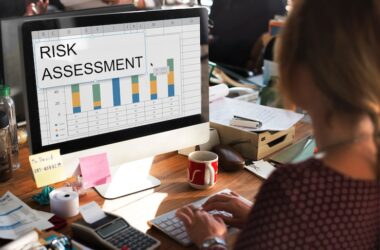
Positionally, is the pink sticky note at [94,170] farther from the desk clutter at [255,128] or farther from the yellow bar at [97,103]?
the desk clutter at [255,128]

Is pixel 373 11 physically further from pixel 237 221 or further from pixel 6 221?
pixel 6 221

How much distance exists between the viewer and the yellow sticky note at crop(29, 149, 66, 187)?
1.26m

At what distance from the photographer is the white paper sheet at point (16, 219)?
1.17 m

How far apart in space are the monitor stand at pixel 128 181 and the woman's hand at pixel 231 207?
23 cm

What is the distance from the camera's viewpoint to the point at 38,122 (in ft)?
4.05

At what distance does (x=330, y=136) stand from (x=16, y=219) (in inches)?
31.0

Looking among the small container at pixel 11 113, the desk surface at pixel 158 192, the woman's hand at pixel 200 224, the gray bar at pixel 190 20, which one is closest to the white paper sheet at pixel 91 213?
the desk surface at pixel 158 192

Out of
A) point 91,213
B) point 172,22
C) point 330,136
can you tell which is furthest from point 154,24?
point 330,136

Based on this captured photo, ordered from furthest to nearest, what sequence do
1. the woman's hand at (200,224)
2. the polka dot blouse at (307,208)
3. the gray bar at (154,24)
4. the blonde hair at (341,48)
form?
1. the gray bar at (154,24)
2. the woman's hand at (200,224)
3. the polka dot blouse at (307,208)
4. the blonde hair at (341,48)

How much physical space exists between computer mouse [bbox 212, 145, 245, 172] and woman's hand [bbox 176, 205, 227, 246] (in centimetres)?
34

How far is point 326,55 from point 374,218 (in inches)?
14.1

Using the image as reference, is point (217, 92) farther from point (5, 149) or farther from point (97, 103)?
point (5, 149)

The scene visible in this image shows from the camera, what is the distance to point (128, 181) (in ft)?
4.72

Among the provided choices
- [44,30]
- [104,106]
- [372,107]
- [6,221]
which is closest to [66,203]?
[6,221]
